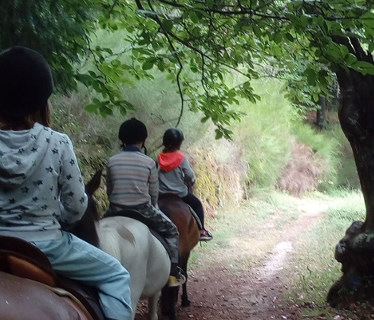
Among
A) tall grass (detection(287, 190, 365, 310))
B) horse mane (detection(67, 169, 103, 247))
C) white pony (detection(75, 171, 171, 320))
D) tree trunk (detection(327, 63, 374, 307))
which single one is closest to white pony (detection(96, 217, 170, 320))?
white pony (detection(75, 171, 171, 320))

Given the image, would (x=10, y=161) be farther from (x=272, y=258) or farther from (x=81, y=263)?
(x=272, y=258)

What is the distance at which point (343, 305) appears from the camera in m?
7.05

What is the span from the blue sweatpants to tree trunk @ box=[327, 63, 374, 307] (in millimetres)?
4525

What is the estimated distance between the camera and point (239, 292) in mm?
8961

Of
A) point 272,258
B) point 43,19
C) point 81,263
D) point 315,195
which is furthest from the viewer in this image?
point 315,195

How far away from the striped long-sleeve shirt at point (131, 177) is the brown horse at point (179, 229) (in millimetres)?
1488

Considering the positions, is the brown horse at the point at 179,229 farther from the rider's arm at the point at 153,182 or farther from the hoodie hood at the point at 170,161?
the rider's arm at the point at 153,182

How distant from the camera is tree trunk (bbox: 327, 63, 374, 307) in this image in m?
6.92

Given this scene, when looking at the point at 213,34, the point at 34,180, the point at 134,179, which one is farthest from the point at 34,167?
the point at 213,34

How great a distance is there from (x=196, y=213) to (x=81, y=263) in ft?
16.9

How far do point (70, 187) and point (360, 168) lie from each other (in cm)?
508

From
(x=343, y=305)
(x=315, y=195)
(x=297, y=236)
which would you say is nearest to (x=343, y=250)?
(x=343, y=305)

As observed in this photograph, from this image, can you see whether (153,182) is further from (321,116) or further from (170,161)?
(321,116)

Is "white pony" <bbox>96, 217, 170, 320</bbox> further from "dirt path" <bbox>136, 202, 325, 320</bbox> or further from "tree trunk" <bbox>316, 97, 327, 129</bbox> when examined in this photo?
"tree trunk" <bbox>316, 97, 327, 129</bbox>
